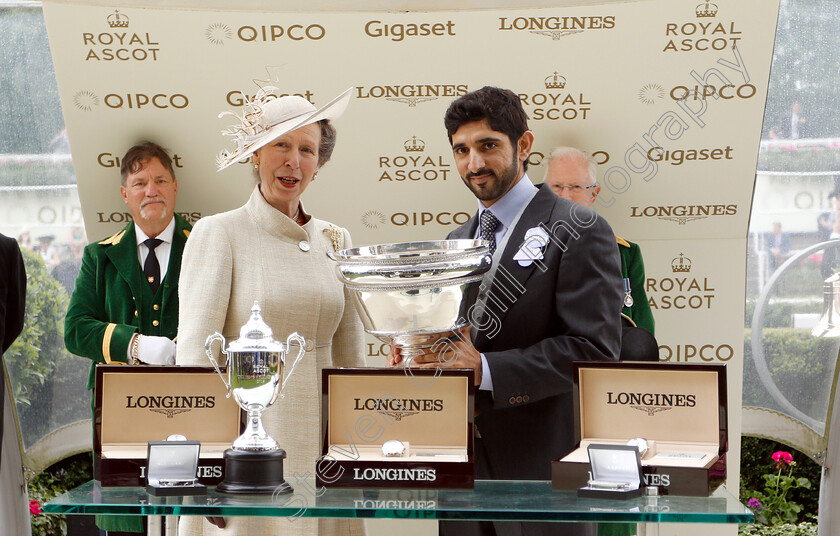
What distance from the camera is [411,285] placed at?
1900 mm

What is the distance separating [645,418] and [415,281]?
0.57m

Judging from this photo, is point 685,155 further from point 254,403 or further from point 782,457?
point 254,403

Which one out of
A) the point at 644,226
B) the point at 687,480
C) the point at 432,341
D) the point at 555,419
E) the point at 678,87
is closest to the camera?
→ the point at 687,480

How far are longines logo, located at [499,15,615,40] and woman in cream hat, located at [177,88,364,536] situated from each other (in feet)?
4.66

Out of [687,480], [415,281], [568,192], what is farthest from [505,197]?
[568,192]

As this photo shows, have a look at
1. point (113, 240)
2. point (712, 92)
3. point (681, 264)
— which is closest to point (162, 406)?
point (113, 240)

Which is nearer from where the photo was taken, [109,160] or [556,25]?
[556,25]

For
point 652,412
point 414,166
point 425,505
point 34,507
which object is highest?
point 414,166

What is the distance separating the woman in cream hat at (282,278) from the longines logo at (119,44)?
55.1 inches

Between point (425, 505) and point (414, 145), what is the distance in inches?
109

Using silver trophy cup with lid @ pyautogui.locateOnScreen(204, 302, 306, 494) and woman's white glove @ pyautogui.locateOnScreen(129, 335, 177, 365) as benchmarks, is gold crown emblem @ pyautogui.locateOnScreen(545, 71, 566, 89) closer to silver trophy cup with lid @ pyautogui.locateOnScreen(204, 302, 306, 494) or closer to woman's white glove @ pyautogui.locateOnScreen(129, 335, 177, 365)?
woman's white glove @ pyautogui.locateOnScreen(129, 335, 177, 365)

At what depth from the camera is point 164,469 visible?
184cm

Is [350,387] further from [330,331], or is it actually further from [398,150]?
[398,150]

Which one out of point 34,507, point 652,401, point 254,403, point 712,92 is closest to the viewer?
point 254,403
